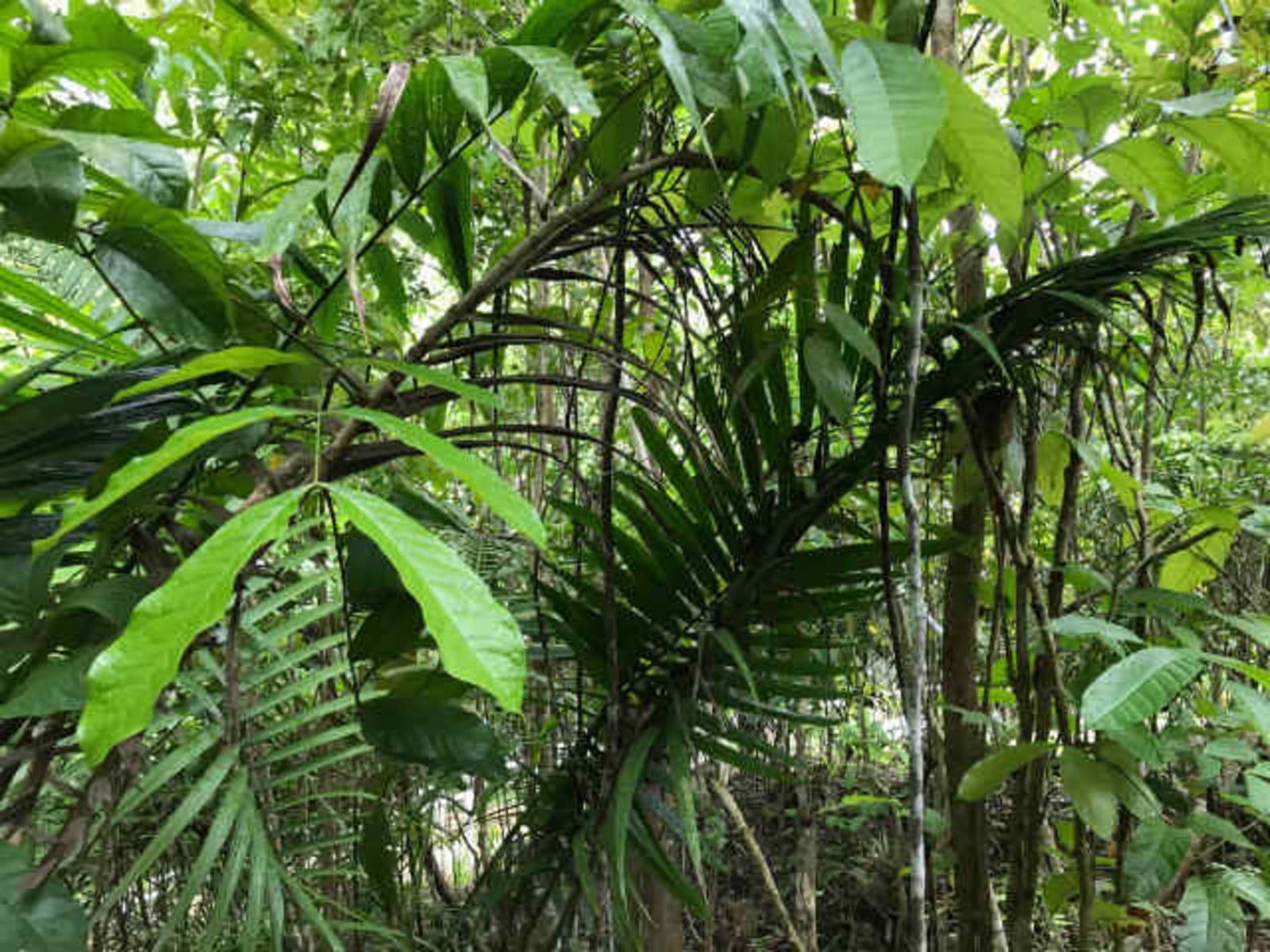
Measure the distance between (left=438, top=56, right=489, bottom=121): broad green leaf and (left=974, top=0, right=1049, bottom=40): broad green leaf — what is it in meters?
0.30

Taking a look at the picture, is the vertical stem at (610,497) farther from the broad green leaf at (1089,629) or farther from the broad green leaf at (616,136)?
the broad green leaf at (1089,629)

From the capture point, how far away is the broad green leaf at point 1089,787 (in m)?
0.74

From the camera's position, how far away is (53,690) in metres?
0.44

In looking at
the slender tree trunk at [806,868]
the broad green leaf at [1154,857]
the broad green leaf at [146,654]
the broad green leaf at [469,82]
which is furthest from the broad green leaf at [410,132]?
the slender tree trunk at [806,868]

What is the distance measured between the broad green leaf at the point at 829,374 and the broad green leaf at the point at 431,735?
1.14 feet

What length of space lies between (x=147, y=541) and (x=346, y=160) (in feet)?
0.88

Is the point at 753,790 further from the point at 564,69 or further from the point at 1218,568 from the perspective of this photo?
the point at 564,69

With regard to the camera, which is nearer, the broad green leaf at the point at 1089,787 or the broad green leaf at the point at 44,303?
the broad green leaf at the point at 44,303

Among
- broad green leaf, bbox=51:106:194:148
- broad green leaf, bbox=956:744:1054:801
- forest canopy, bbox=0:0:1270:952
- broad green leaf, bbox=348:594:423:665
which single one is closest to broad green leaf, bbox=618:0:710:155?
forest canopy, bbox=0:0:1270:952

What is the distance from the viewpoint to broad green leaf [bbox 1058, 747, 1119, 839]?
737 millimetres

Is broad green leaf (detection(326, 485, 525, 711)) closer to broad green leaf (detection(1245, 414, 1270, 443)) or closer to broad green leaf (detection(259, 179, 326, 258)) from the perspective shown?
broad green leaf (detection(259, 179, 326, 258))

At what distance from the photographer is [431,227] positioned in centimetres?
77

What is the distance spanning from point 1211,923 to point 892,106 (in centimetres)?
85

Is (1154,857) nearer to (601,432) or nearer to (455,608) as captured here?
(601,432)
